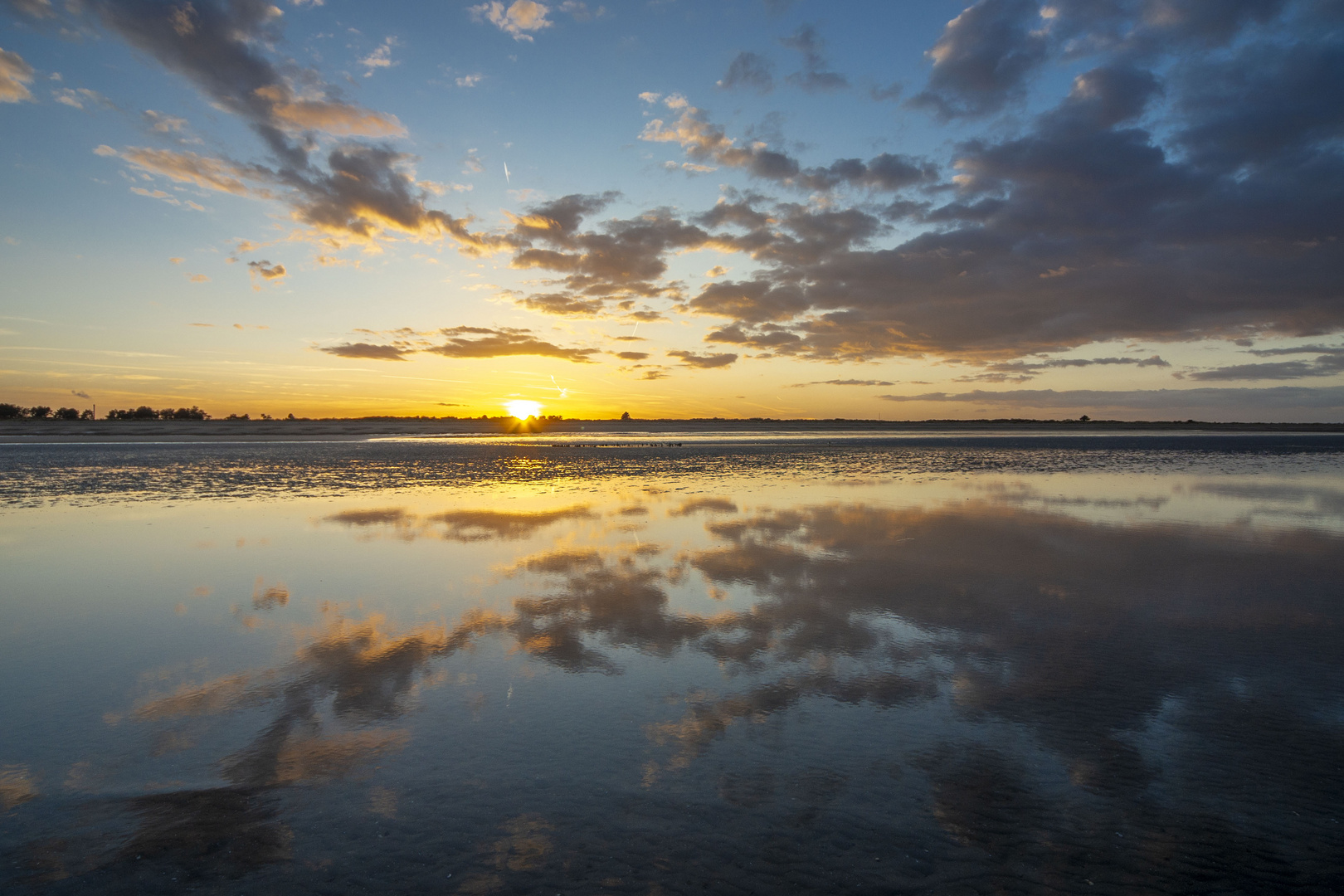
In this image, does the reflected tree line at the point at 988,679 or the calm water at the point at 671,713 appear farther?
the reflected tree line at the point at 988,679

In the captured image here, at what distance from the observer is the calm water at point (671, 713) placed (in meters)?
3.82

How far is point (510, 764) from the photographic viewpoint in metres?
4.80

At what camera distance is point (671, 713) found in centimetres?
568

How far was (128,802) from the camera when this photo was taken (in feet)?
14.3

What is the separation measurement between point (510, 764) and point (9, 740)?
13.8ft

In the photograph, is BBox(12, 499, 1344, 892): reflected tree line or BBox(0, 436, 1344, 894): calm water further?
BBox(12, 499, 1344, 892): reflected tree line

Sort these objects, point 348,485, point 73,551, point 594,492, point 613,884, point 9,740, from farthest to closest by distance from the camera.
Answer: point 348,485 → point 594,492 → point 73,551 → point 9,740 → point 613,884

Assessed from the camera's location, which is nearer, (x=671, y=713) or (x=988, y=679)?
(x=671, y=713)

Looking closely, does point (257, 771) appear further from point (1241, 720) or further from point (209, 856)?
point (1241, 720)

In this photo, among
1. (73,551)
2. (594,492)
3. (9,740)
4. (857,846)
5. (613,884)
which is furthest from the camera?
(594,492)

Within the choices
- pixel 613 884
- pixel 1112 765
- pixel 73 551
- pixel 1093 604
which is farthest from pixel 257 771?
pixel 73 551

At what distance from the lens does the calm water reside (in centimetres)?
382

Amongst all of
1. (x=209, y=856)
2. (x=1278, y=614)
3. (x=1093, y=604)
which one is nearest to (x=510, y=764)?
(x=209, y=856)

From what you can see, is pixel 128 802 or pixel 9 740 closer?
pixel 128 802
